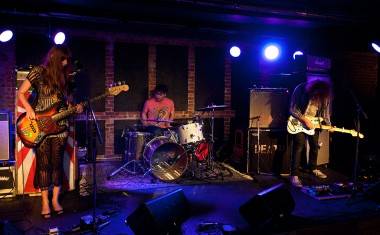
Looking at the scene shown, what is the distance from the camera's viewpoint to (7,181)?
5566 mm

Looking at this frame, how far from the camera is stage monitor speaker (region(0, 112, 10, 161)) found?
569cm

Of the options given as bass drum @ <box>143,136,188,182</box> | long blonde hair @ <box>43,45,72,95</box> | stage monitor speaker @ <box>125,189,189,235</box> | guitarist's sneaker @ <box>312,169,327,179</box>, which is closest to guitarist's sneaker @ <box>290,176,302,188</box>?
guitarist's sneaker @ <box>312,169,327,179</box>

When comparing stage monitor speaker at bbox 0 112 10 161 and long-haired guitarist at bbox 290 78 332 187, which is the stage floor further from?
stage monitor speaker at bbox 0 112 10 161

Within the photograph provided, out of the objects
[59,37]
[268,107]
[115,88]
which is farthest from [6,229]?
[268,107]

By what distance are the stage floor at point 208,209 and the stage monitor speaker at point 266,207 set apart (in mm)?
210

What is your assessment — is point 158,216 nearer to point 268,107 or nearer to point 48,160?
point 48,160

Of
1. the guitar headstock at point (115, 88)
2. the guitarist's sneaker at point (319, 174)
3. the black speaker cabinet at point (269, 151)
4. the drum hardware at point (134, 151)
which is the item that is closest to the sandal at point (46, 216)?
the guitar headstock at point (115, 88)

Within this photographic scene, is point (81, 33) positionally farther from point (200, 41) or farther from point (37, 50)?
point (200, 41)

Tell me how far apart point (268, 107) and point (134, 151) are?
9.09 ft

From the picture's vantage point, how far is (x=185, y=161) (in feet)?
22.4

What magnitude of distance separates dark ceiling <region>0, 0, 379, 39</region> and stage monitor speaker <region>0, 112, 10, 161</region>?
172 centimetres

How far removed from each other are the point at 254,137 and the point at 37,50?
472cm

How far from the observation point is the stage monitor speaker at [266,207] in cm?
423

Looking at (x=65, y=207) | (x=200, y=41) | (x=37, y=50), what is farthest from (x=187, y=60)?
(x=65, y=207)
